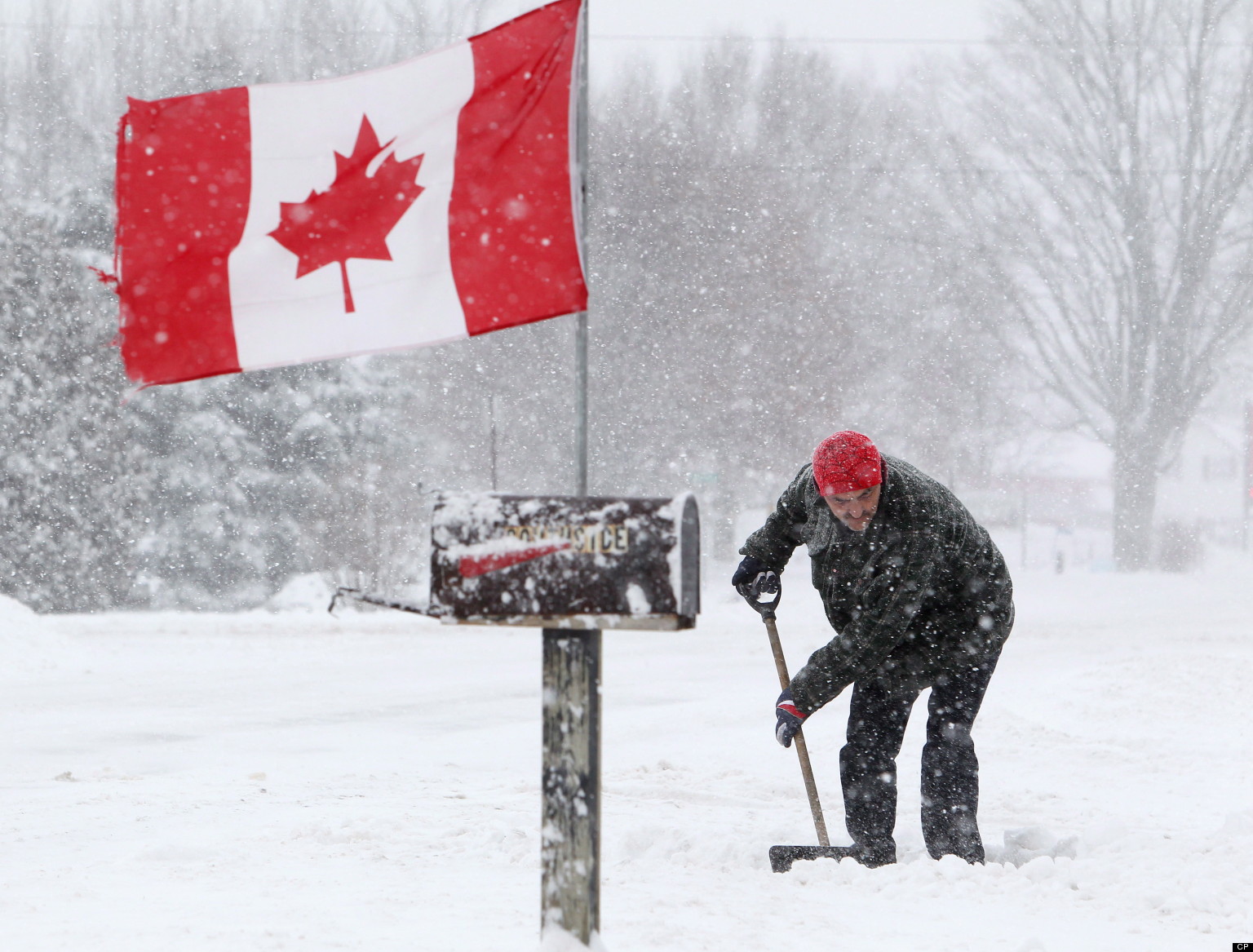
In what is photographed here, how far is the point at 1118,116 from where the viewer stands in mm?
27062

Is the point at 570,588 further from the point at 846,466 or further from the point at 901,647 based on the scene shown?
the point at 901,647

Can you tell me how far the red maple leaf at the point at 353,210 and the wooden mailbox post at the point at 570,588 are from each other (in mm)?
1517

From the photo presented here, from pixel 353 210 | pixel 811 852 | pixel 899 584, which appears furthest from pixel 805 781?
pixel 353 210

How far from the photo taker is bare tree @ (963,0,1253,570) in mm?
26922

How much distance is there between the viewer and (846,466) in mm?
3584

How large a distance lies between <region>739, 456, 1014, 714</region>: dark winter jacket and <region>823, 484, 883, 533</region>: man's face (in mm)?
50

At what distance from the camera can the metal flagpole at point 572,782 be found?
2.47 metres

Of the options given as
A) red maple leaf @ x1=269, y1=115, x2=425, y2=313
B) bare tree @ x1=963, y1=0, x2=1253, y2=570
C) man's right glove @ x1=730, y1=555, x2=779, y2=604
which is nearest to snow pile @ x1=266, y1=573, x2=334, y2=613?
man's right glove @ x1=730, y1=555, x2=779, y2=604

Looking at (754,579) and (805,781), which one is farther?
(754,579)

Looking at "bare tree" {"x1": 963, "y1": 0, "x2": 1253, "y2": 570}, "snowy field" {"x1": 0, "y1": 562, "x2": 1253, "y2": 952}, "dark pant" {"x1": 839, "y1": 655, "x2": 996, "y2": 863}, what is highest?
"bare tree" {"x1": 963, "y1": 0, "x2": 1253, "y2": 570}

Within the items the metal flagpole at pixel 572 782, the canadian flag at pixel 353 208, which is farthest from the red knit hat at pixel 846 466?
the metal flagpole at pixel 572 782

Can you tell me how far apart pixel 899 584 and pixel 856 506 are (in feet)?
0.89

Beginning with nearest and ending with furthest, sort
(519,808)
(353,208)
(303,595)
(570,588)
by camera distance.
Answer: (570,588), (353,208), (519,808), (303,595)

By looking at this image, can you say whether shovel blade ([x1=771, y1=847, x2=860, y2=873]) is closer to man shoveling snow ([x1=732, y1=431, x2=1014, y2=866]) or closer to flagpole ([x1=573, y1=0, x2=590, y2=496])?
man shoveling snow ([x1=732, y1=431, x2=1014, y2=866])
